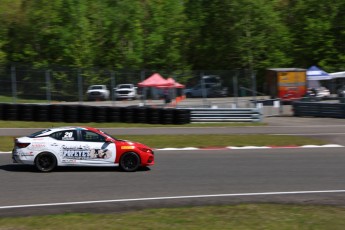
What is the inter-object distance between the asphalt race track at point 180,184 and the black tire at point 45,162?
6.6 inches

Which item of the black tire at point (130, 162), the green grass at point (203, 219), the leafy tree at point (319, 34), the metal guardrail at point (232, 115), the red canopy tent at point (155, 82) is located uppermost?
the leafy tree at point (319, 34)

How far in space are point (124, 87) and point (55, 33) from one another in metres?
15.7

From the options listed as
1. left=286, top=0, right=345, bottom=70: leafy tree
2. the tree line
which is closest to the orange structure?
the tree line

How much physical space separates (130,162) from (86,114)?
12.2 meters

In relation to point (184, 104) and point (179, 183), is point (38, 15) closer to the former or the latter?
point (184, 104)

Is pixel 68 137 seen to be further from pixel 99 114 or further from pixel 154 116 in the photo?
pixel 154 116

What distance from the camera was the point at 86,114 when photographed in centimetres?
2591

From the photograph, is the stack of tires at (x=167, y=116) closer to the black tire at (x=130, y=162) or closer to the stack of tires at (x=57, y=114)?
the stack of tires at (x=57, y=114)

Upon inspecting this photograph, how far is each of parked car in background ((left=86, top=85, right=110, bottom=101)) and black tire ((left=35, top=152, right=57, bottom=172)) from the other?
18094mm

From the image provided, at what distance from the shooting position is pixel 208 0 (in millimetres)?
49781

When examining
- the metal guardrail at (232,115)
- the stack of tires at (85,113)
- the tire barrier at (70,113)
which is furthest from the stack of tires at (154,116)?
the tire barrier at (70,113)

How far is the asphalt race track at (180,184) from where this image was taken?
10438 mm

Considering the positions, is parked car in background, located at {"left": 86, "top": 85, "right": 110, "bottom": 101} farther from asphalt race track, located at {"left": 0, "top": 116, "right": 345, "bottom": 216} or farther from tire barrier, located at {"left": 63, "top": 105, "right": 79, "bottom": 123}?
asphalt race track, located at {"left": 0, "top": 116, "right": 345, "bottom": 216}

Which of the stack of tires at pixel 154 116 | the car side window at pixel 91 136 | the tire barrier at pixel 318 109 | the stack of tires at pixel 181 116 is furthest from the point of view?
the tire barrier at pixel 318 109
